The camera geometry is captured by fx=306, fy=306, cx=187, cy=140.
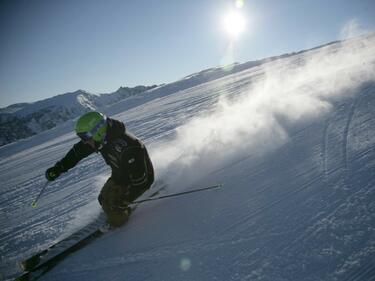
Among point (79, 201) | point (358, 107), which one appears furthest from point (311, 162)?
point (79, 201)

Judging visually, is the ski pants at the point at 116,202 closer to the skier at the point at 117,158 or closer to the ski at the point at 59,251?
the skier at the point at 117,158

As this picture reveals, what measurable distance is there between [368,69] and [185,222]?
1082 cm

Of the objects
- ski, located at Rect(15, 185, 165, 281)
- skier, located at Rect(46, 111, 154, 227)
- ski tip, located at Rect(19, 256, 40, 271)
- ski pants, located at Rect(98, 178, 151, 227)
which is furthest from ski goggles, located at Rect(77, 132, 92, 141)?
ski tip, located at Rect(19, 256, 40, 271)

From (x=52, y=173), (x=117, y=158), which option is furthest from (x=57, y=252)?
(x=117, y=158)

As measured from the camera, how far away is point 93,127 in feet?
15.8

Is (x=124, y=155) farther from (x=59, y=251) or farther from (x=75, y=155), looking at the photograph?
(x=59, y=251)

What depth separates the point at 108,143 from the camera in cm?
493

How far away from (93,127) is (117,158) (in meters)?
0.62

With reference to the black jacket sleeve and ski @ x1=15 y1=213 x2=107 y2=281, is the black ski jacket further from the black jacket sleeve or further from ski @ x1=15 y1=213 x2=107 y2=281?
ski @ x1=15 y1=213 x2=107 y2=281

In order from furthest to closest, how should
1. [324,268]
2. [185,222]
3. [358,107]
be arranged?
[358,107] < [185,222] < [324,268]

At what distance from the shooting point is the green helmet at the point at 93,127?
189 inches

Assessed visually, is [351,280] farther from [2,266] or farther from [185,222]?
[2,266]

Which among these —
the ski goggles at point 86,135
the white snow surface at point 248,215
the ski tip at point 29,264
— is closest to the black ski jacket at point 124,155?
the ski goggles at point 86,135

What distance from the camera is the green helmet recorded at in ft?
15.8
